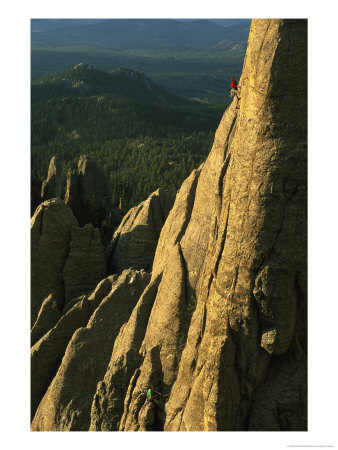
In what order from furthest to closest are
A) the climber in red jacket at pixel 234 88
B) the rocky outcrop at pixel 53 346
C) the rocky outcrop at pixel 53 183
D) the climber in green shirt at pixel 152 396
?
the rocky outcrop at pixel 53 183
the rocky outcrop at pixel 53 346
the climber in green shirt at pixel 152 396
the climber in red jacket at pixel 234 88

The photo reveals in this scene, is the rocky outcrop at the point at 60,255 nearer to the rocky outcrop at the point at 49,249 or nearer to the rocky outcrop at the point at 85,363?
the rocky outcrop at the point at 49,249

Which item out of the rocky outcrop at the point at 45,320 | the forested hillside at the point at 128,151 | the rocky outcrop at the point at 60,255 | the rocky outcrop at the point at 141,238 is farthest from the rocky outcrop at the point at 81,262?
the forested hillside at the point at 128,151

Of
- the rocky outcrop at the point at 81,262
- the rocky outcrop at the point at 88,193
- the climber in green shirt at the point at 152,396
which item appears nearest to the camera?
the climber in green shirt at the point at 152,396

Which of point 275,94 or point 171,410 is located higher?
point 275,94

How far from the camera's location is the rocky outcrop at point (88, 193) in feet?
133

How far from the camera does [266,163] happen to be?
543 inches

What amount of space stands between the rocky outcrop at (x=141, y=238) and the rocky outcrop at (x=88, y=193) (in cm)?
762

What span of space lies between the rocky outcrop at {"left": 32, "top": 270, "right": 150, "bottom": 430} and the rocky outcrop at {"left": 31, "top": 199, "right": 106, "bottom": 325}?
21.8 ft

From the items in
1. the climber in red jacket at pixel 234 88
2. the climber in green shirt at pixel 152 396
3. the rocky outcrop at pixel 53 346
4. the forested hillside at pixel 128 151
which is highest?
the forested hillside at pixel 128 151

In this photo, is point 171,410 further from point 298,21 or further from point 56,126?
point 56,126

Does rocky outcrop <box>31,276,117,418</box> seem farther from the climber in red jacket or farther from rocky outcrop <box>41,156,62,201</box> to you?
rocky outcrop <box>41,156,62,201</box>

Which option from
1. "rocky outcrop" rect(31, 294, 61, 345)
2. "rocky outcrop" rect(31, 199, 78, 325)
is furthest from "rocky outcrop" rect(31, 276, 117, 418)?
→ "rocky outcrop" rect(31, 199, 78, 325)

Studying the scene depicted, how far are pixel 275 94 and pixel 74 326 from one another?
14389 mm

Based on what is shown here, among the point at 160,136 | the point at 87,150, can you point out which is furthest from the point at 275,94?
the point at 160,136
